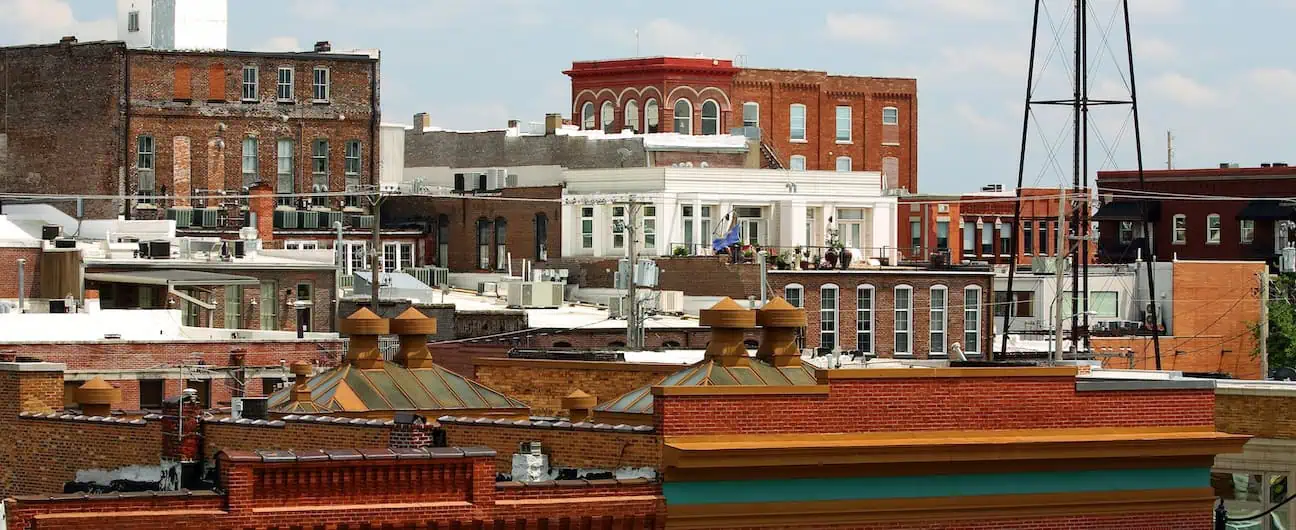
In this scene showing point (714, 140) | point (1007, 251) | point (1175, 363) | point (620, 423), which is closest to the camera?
point (620, 423)

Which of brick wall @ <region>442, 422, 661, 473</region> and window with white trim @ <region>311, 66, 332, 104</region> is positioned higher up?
window with white trim @ <region>311, 66, 332, 104</region>

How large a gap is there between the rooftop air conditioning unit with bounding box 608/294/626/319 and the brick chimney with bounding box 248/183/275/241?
607 inches

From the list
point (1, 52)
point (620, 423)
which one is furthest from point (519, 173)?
point (620, 423)

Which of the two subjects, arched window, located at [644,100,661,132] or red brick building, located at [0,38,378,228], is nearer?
red brick building, located at [0,38,378,228]

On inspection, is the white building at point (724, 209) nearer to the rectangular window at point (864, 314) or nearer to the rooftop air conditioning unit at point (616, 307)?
the rectangular window at point (864, 314)

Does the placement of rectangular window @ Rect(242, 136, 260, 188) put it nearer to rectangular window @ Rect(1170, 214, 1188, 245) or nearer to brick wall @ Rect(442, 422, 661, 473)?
rectangular window @ Rect(1170, 214, 1188, 245)

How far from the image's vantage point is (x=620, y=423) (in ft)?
129

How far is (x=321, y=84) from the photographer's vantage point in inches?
4129

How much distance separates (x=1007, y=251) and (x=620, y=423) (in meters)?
98.8

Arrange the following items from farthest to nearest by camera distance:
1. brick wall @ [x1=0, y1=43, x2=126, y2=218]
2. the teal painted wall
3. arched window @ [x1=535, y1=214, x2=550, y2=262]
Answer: arched window @ [x1=535, y1=214, x2=550, y2=262], brick wall @ [x1=0, y1=43, x2=126, y2=218], the teal painted wall

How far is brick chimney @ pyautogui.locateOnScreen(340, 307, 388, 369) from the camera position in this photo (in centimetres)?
4506

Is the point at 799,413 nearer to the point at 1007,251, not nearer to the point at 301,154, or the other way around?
the point at 301,154

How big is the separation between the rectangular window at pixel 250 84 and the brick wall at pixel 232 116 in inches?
7.4

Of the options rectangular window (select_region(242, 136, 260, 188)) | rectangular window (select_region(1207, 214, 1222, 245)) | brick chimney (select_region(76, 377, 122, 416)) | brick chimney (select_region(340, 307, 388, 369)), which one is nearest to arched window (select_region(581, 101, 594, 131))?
rectangular window (select_region(242, 136, 260, 188))
